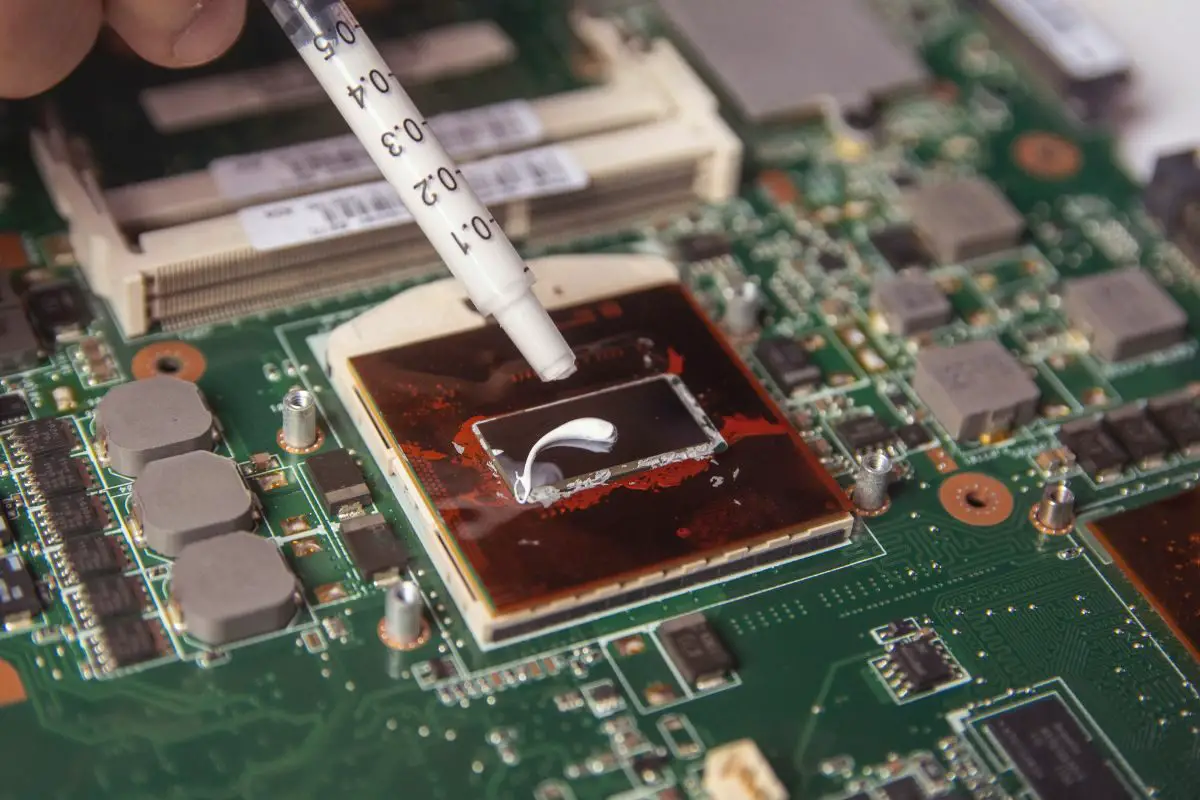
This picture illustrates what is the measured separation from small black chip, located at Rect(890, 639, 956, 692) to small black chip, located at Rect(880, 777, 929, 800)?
41 cm

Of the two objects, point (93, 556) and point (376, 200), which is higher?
point (376, 200)

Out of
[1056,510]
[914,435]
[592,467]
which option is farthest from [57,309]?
[1056,510]

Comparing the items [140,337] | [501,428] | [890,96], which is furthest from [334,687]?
[890,96]

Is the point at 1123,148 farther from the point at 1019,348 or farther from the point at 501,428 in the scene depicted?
the point at 501,428

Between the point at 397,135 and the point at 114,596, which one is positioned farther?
the point at 397,135

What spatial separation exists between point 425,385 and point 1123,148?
13.1 ft

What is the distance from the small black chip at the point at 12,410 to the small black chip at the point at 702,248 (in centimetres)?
287

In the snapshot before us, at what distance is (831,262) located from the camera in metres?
8.41

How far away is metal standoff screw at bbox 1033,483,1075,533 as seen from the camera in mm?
7207

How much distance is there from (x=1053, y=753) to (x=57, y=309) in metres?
4.30

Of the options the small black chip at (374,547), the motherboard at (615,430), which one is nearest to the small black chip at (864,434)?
the motherboard at (615,430)

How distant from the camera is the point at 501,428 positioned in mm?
7125

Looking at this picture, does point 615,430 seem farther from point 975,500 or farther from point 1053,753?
point 1053,753

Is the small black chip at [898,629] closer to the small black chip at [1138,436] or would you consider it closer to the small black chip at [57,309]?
the small black chip at [1138,436]
